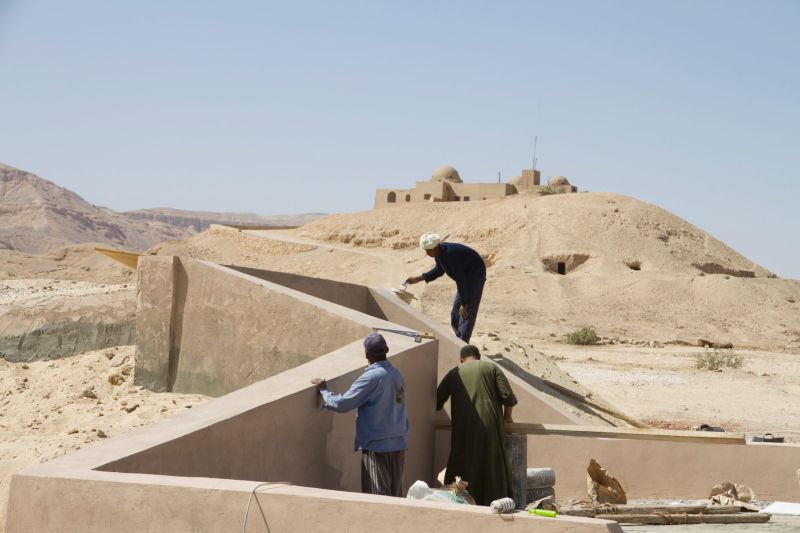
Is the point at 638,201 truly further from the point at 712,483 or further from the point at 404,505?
the point at 404,505

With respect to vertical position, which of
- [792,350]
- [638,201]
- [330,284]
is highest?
[638,201]

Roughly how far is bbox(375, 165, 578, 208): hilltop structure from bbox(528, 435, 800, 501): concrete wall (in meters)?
43.0

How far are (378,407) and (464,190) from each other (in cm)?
4838

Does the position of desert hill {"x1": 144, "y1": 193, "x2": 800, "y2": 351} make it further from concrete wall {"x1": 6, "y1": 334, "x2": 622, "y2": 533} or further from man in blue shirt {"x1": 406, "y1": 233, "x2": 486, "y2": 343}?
concrete wall {"x1": 6, "y1": 334, "x2": 622, "y2": 533}

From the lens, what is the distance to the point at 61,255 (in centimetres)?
4375

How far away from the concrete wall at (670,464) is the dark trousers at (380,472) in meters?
2.56

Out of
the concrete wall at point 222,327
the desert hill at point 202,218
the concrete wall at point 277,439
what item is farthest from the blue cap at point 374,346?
the desert hill at point 202,218

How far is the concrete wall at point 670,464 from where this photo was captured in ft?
22.3

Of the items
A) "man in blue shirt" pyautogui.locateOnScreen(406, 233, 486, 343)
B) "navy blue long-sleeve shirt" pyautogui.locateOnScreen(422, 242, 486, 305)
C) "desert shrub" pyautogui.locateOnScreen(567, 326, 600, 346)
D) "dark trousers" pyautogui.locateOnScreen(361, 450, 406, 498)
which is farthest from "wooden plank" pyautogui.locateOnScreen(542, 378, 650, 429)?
"desert shrub" pyautogui.locateOnScreen(567, 326, 600, 346)

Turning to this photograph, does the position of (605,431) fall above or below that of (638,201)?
below

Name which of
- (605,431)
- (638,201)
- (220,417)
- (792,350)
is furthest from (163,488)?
(638,201)

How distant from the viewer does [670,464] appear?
7.07 meters

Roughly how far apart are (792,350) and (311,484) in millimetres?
22640

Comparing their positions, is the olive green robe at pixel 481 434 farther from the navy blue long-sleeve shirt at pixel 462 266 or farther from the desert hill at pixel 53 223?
the desert hill at pixel 53 223
